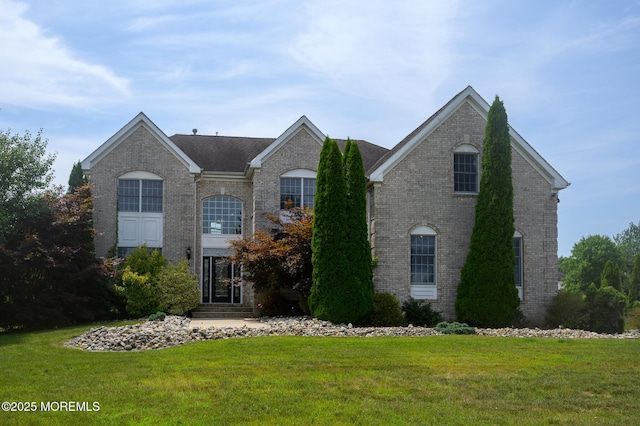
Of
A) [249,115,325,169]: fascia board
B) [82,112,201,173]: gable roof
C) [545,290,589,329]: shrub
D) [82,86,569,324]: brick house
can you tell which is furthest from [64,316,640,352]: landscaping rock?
[82,112,201,173]: gable roof

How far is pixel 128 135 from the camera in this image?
89.0ft

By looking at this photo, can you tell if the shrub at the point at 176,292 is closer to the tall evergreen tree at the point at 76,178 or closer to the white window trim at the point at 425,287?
the tall evergreen tree at the point at 76,178

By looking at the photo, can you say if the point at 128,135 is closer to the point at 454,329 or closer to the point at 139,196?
the point at 139,196

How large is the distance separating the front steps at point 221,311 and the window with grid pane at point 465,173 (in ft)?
30.0

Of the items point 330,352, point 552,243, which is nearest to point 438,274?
point 552,243

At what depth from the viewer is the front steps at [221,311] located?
25922mm

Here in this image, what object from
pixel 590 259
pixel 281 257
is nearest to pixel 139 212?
pixel 281 257

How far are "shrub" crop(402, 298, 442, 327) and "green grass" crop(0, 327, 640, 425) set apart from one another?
624 centimetres

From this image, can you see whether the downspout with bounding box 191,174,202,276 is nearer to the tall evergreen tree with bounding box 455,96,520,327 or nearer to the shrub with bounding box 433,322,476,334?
the tall evergreen tree with bounding box 455,96,520,327

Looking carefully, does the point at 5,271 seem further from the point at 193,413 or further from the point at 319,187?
the point at 193,413

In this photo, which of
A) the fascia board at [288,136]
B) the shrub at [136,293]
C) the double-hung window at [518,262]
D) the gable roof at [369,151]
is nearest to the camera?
the shrub at [136,293]

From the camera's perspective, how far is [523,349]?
15391mm

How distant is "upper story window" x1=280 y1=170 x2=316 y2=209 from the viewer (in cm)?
2680

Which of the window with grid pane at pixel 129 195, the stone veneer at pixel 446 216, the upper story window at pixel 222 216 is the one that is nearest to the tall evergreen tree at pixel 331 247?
the stone veneer at pixel 446 216
